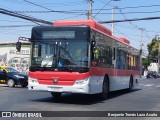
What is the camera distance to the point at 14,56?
5172cm

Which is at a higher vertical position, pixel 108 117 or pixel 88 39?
pixel 88 39

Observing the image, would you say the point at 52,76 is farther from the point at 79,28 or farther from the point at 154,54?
the point at 154,54

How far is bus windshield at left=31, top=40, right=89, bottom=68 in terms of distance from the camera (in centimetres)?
1421

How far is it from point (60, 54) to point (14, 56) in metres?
38.2

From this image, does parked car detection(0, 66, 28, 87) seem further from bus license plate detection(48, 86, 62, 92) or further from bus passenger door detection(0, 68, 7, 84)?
bus license plate detection(48, 86, 62, 92)

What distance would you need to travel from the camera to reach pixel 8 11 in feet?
73.0

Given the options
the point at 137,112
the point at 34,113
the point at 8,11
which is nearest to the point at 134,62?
the point at 8,11

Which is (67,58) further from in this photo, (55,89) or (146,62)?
(146,62)

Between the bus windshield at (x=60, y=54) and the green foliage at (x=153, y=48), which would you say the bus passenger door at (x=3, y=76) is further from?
the green foliage at (x=153, y=48)

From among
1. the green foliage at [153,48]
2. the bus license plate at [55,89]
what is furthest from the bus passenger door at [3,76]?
the green foliage at [153,48]

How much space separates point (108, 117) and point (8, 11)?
12915 millimetres

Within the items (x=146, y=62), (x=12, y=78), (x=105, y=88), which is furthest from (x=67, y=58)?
(x=146, y=62)

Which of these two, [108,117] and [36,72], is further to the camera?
[36,72]

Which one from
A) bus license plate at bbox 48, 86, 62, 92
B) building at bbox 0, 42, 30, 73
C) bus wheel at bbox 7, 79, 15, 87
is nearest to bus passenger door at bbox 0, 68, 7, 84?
bus wheel at bbox 7, 79, 15, 87
